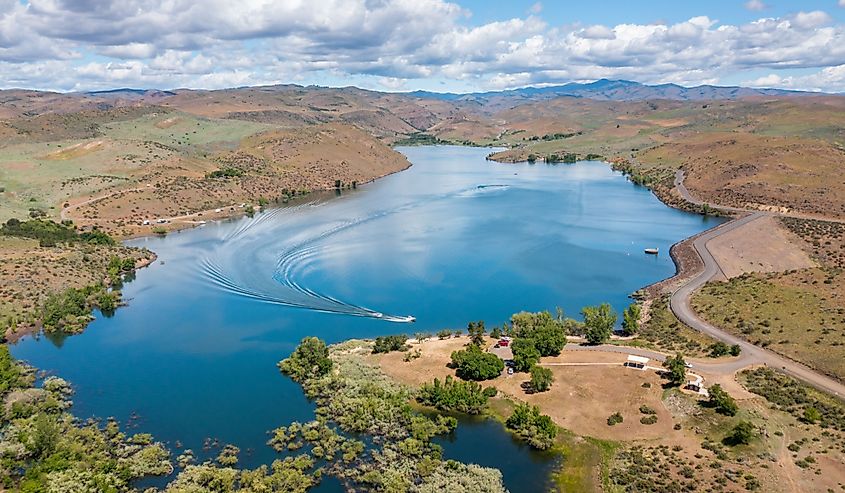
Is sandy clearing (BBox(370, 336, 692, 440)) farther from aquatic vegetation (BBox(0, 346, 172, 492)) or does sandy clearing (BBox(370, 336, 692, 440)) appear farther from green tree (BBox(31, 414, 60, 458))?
green tree (BBox(31, 414, 60, 458))

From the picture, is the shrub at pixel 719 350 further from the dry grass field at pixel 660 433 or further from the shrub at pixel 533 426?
the shrub at pixel 533 426

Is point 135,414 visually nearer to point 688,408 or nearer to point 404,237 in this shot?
point 688,408

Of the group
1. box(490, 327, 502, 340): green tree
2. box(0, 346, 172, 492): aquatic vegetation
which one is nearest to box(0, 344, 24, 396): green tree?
box(0, 346, 172, 492): aquatic vegetation

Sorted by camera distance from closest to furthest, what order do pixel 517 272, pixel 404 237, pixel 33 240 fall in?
pixel 517 272, pixel 33 240, pixel 404 237

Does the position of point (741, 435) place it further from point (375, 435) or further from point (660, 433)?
point (375, 435)

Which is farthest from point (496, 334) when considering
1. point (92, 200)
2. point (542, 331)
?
point (92, 200)

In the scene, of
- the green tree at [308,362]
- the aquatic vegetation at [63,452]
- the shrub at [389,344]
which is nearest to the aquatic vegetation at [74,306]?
the aquatic vegetation at [63,452]

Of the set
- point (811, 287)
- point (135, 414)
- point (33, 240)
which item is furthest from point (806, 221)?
point (33, 240)
